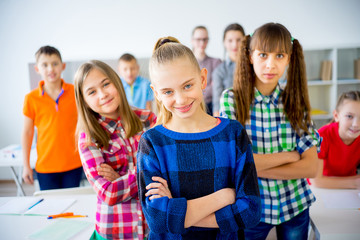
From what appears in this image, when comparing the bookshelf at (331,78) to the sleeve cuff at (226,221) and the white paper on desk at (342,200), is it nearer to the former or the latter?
the white paper on desk at (342,200)

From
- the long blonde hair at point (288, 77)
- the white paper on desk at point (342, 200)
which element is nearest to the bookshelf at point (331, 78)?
the white paper on desk at point (342, 200)

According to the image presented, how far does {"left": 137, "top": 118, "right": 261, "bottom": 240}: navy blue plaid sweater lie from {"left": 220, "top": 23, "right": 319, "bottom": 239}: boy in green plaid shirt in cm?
34

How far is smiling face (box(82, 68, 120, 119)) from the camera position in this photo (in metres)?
1.31

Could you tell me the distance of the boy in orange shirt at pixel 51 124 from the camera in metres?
2.36

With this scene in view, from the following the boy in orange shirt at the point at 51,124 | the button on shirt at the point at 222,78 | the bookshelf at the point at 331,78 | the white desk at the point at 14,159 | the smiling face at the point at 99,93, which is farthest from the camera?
the bookshelf at the point at 331,78

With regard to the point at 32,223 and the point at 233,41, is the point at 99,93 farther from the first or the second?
the point at 233,41

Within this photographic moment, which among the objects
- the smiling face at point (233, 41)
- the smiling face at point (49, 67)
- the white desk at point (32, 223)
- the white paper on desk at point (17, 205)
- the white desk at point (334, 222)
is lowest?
the white desk at point (334, 222)

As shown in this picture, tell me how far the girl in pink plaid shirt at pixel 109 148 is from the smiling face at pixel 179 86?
505mm

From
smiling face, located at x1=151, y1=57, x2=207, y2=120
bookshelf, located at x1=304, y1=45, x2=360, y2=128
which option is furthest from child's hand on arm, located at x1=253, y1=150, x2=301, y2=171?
bookshelf, located at x1=304, y1=45, x2=360, y2=128

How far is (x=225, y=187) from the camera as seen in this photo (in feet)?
2.98

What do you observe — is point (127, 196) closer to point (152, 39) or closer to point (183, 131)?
point (183, 131)

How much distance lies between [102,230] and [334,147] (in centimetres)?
161

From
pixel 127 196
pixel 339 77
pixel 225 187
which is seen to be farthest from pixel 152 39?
pixel 225 187

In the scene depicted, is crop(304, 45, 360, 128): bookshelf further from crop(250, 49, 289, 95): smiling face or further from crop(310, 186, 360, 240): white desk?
crop(250, 49, 289, 95): smiling face
